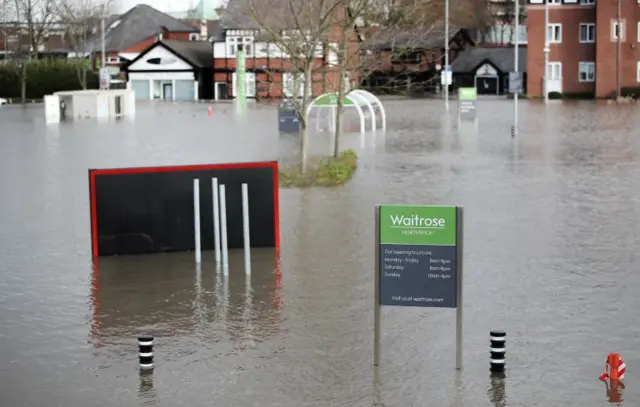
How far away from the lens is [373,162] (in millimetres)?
30891

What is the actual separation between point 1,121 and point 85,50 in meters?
→ 58.3

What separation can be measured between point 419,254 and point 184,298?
4329 mm

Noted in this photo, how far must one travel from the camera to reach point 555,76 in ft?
274

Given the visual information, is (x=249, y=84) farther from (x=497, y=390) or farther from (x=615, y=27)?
(x=497, y=390)

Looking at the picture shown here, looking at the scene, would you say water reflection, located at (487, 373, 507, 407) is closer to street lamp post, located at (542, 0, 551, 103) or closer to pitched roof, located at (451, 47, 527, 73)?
street lamp post, located at (542, 0, 551, 103)

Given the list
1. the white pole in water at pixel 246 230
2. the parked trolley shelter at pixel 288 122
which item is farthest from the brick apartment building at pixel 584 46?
the white pole in water at pixel 246 230

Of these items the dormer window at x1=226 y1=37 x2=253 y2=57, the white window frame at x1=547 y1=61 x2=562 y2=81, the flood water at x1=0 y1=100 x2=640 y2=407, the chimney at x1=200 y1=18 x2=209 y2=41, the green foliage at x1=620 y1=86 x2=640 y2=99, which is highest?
the chimney at x1=200 y1=18 x2=209 y2=41

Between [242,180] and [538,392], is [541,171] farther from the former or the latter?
[538,392]

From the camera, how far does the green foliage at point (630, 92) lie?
7831 centimetres

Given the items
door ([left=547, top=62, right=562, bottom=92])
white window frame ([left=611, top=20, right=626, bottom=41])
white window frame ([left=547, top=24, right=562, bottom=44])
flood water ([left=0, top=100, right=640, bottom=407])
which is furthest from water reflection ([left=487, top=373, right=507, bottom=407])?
white window frame ([left=547, top=24, right=562, bottom=44])

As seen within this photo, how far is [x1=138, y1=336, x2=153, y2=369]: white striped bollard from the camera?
10617 mm

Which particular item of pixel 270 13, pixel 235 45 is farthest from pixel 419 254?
pixel 235 45

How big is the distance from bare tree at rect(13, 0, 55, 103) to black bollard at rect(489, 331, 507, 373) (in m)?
77.2

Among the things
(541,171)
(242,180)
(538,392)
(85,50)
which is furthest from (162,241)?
(85,50)
